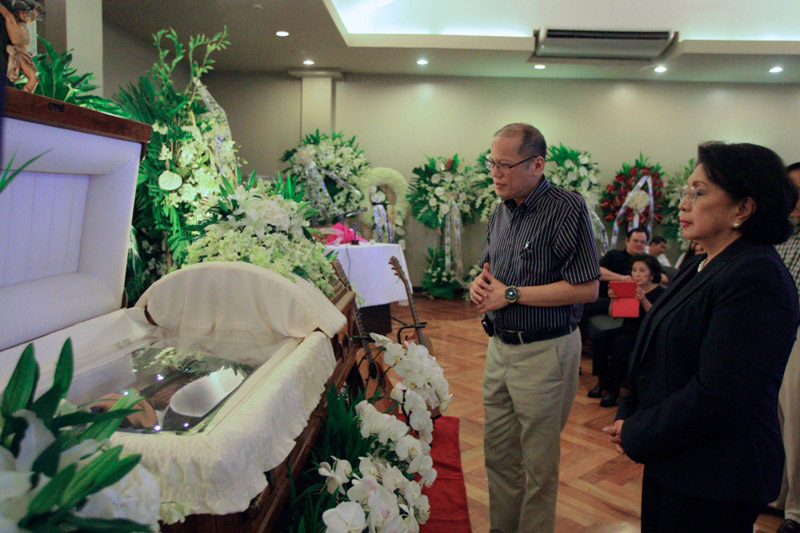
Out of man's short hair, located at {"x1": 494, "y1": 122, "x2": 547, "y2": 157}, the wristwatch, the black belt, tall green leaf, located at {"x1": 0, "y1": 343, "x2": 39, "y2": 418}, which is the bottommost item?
the black belt

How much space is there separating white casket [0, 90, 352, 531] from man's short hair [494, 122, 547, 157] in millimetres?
824

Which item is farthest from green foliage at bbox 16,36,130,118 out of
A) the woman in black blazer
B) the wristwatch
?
the woman in black blazer

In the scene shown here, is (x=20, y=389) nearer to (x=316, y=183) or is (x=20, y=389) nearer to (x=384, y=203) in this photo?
(x=316, y=183)

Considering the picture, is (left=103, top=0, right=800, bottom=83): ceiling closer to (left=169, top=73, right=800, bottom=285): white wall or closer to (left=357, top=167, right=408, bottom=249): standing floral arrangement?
(left=169, top=73, right=800, bottom=285): white wall

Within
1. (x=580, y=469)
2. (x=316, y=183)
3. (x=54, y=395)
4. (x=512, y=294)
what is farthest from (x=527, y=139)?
(x=316, y=183)

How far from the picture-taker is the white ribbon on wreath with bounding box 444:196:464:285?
27.3ft

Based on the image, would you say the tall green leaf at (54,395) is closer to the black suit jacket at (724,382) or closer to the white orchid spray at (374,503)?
the white orchid spray at (374,503)

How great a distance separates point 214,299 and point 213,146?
4.83 feet

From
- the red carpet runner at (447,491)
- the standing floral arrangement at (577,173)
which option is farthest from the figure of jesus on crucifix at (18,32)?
the standing floral arrangement at (577,173)

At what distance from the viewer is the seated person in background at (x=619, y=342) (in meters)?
4.10

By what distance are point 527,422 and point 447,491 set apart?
65 centimetres

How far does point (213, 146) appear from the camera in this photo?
2988mm

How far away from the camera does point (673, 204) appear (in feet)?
26.7

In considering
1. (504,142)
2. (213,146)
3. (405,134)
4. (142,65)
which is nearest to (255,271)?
(504,142)
